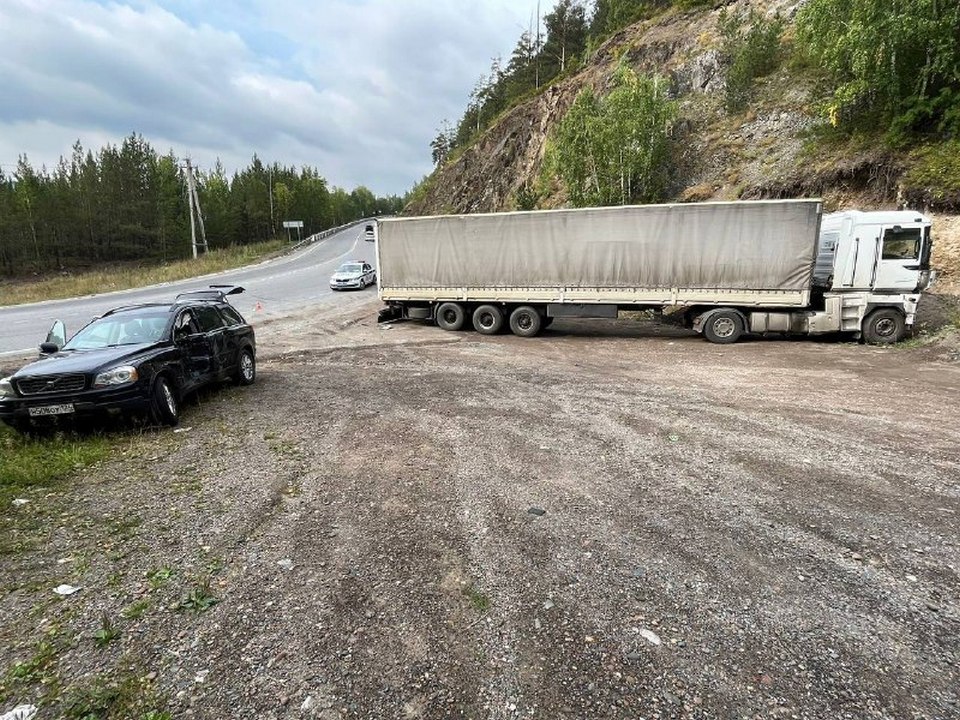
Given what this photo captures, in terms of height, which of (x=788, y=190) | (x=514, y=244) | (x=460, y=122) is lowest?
(x=514, y=244)

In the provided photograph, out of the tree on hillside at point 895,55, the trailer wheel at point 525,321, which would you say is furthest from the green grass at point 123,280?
the tree on hillside at point 895,55

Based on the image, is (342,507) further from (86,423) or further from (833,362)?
(833,362)

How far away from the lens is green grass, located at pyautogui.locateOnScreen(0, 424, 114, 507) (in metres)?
5.11

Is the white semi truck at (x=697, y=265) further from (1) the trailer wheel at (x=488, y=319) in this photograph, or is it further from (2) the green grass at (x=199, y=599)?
(2) the green grass at (x=199, y=599)

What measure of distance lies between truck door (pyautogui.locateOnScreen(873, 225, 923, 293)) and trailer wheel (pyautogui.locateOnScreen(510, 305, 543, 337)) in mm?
8470

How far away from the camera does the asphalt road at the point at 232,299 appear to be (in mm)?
16531

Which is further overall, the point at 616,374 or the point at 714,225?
the point at 714,225

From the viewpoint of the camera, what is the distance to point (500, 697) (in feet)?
8.21

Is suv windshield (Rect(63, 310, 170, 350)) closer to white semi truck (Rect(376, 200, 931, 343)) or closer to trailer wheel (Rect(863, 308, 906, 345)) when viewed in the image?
white semi truck (Rect(376, 200, 931, 343))

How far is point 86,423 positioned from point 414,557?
5.36 meters

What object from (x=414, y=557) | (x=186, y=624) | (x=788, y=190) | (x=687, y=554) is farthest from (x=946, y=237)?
(x=186, y=624)

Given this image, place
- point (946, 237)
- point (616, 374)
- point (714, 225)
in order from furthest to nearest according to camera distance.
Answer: point (946, 237)
point (714, 225)
point (616, 374)

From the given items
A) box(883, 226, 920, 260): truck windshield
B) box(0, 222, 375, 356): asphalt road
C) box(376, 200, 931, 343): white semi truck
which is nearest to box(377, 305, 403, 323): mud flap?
box(376, 200, 931, 343): white semi truck

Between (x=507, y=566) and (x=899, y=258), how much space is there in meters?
14.0
